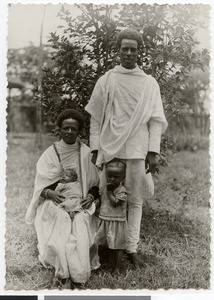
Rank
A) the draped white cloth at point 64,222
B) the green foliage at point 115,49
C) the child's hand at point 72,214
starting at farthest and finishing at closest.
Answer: the green foliage at point 115,49, the child's hand at point 72,214, the draped white cloth at point 64,222

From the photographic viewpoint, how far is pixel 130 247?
3.62m

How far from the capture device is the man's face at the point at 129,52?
3.44 meters

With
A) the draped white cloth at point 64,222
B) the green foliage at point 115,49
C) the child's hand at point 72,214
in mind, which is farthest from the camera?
the green foliage at point 115,49

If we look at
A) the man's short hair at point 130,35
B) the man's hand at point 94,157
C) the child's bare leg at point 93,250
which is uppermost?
the man's short hair at point 130,35

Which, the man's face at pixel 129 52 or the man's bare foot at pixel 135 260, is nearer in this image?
the man's face at pixel 129 52

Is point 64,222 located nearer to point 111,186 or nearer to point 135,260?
point 111,186

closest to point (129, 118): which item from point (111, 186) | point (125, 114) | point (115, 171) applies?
point (125, 114)

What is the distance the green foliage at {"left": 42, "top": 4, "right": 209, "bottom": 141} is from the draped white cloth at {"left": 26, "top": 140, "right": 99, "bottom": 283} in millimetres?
328

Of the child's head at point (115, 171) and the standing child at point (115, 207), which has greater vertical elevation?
the child's head at point (115, 171)

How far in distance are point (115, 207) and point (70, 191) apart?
38 centimetres

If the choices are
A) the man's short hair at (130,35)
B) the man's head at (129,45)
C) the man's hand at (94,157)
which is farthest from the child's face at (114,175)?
the man's short hair at (130,35)

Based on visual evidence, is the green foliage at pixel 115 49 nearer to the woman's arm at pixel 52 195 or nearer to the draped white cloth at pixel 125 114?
the draped white cloth at pixel 125 114

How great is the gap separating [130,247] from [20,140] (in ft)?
4.09

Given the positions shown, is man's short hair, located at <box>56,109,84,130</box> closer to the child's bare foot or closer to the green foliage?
the green foliage
